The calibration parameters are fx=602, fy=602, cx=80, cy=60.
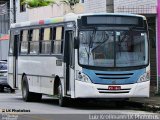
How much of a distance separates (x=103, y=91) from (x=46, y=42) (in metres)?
3.90

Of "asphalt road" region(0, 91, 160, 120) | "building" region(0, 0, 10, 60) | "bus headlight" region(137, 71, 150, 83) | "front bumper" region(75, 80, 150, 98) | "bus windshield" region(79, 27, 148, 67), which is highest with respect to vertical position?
"building" region(0, 0, 10, 60)

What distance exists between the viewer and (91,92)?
62.3 feet

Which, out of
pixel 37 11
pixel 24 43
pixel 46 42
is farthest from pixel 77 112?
pixel 37 11

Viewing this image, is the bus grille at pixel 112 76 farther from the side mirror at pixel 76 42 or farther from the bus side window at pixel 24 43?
the bus side window at pixel 24 43

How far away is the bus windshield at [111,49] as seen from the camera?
19.2 m

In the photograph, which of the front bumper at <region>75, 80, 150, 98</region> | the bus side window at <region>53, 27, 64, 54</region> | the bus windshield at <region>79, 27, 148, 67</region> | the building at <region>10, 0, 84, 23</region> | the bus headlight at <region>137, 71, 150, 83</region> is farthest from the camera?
the building at <region>10, 0, 84, 23</region>

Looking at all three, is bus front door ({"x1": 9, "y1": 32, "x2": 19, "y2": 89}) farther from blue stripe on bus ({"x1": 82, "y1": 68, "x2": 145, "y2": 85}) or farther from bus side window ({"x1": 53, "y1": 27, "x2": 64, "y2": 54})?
blue stripe on bus ({"x1": 82, "y1": 68, "x2": 145, "y2": 85})

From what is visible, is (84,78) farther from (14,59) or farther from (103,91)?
(14,59)

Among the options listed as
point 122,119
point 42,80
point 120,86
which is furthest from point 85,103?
point 122,119

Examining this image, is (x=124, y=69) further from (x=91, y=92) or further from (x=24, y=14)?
(x=24, y=14)

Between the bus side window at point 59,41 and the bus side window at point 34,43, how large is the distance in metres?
1.95

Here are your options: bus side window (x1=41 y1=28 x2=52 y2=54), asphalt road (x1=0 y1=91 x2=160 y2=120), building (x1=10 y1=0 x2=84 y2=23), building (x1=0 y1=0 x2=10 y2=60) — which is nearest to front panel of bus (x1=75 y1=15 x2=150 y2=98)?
asphalt road (x1=0 y1=91 x2=160 y2=120)

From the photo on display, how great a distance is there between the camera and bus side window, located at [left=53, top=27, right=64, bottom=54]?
2067 cm

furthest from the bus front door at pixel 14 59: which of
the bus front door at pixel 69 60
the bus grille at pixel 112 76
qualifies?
the bus grille at pixel 112 76
